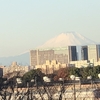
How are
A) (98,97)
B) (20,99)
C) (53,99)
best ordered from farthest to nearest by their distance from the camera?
(98,97) → (53,99) → (20,99)

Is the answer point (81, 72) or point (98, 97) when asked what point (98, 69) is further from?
point (98, 97)

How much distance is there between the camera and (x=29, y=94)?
23.7 metres

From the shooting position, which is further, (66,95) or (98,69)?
(98,69)

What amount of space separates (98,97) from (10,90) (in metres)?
4.06

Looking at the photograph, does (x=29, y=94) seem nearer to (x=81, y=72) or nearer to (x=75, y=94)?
(x=75, y=94)

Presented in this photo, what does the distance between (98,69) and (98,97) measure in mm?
39251

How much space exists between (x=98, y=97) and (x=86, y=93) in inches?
29.5

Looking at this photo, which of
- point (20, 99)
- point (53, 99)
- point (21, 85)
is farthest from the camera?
point (21, 85)

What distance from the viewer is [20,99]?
69.2ft

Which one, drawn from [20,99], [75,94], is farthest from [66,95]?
[20,99]

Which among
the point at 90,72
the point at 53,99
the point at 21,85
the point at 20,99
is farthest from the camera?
the point at 90,72

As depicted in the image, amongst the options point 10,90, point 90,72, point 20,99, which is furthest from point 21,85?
point 90,72

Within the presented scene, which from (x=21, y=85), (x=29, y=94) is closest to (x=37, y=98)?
(x=29, y=94)

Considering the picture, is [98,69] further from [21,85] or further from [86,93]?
[86,93]
